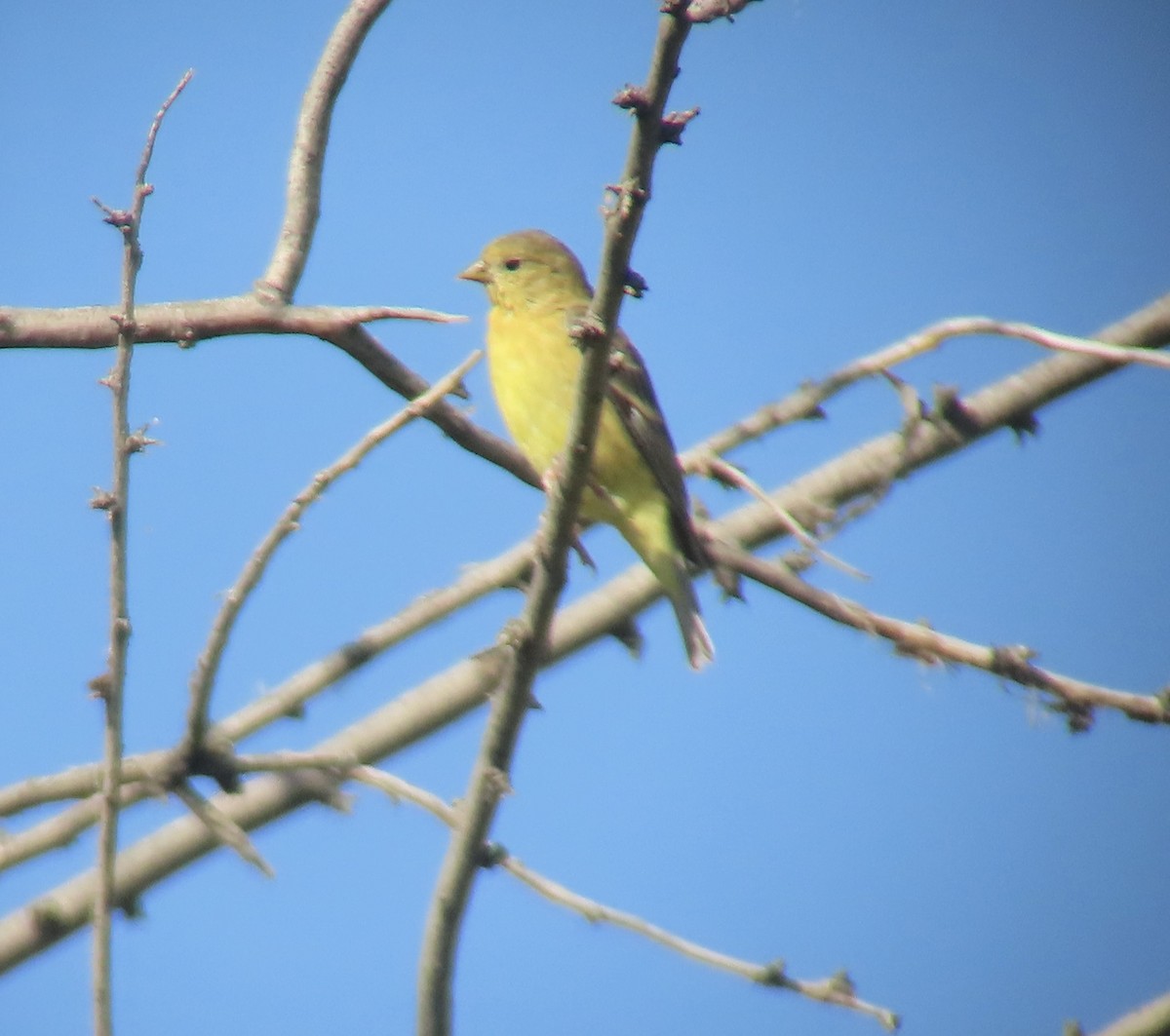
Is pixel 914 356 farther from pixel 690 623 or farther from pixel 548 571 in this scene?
pixel 690 623

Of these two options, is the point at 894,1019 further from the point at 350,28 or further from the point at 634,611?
the point at 350,28

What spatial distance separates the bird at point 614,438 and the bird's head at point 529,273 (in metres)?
0.01

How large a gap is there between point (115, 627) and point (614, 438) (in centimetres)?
279

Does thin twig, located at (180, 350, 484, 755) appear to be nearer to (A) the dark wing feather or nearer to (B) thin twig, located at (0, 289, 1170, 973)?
(B) thin twig, located at (0, 289, 1170, 973)

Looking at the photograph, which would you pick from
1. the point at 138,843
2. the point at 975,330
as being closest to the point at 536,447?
the point at 138,843

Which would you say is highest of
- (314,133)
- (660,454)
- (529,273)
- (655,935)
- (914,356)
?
(529,273)

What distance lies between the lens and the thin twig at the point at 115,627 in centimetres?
207

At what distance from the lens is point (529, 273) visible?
534cm

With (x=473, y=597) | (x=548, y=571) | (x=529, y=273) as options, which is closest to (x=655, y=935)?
(x=548, y=571)

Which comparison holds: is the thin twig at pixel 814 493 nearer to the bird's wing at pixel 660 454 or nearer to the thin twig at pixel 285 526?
the bird's wing at pixel 660 454

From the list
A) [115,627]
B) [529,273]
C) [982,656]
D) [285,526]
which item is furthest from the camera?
[529,273]

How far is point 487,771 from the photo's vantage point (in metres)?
2.72

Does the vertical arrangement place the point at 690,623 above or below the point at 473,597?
above

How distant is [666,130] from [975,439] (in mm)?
2251
